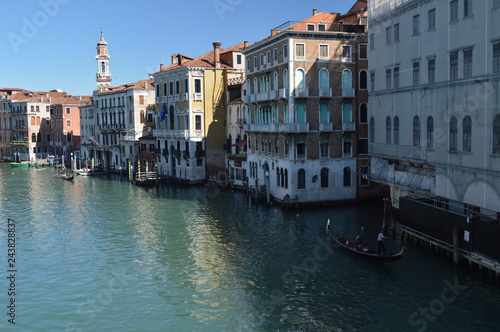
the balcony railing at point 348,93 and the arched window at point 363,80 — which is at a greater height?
the arched window at point 363,80

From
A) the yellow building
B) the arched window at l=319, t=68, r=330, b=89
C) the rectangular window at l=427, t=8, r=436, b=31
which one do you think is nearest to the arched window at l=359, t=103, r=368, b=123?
the arched window at l=319, t=68, r=330, b=89

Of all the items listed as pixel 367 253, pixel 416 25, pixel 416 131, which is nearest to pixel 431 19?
pixel 416 25

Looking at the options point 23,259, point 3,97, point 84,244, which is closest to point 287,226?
point 84,244

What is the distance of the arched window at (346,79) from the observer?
1362 inches

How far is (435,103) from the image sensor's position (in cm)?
2425

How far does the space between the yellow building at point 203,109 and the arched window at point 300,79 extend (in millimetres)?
16380

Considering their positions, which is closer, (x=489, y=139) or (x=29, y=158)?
(x=489, y=139)

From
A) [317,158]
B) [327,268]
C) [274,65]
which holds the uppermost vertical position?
[274,65]

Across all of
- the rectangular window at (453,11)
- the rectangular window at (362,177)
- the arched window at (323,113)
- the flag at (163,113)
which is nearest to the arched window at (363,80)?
the arched window at (323,113)

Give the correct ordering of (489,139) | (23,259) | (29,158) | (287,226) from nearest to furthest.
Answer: (489,139), (23,259), (287,226), (29,158)

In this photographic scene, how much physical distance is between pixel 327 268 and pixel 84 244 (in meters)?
13.4

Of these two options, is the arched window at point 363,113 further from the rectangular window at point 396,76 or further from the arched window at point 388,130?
the rectangular window at point 396,76

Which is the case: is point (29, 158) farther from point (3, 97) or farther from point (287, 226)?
point (287, 226)

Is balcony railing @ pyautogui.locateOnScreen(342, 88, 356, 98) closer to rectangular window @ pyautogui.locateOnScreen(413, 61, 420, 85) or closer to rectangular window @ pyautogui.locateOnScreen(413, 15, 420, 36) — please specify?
rectangular window @ pyautogui.locateOnScreen(413, 61, 420, 85)
